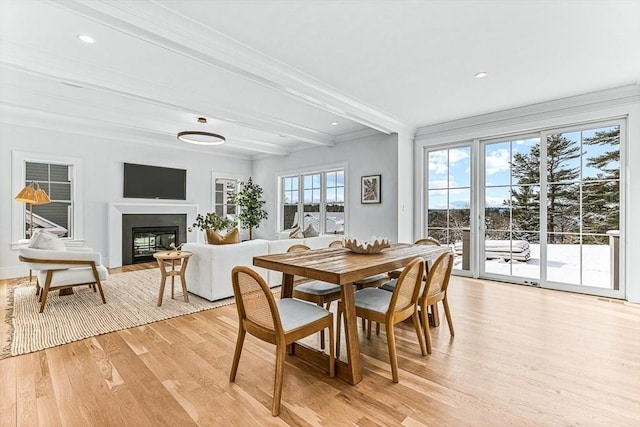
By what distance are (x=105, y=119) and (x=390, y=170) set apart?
15.6 ft

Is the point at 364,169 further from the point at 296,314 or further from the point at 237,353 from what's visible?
the point at 237,353

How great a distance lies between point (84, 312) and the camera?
3.37 m

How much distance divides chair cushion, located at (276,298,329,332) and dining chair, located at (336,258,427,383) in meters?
0.19

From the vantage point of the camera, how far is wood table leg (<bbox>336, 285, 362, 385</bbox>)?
2.00 m

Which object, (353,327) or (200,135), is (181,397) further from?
(200,135)

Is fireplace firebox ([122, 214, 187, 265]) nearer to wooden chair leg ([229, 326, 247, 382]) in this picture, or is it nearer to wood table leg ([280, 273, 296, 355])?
wood table leg ([280, 273, 296, 355])

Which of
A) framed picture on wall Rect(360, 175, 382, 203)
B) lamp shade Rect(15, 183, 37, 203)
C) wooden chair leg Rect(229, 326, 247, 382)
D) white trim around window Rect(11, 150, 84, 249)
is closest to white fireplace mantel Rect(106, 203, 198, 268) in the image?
white trim around window Rect(11, 150, 84, 249)

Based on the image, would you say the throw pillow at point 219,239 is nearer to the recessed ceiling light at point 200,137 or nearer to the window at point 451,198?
the recessed ceiling light at point 200,137

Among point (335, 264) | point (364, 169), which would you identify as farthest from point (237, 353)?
point (364, 169)

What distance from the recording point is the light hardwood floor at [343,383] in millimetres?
1704

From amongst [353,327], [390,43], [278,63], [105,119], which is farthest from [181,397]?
[105,119]

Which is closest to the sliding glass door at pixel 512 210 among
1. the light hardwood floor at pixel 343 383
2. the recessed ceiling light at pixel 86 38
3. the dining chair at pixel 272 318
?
the light hardwood floor at pixel 343 383

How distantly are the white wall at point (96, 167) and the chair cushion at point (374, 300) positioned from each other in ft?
19.0

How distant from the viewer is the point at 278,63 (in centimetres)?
315
